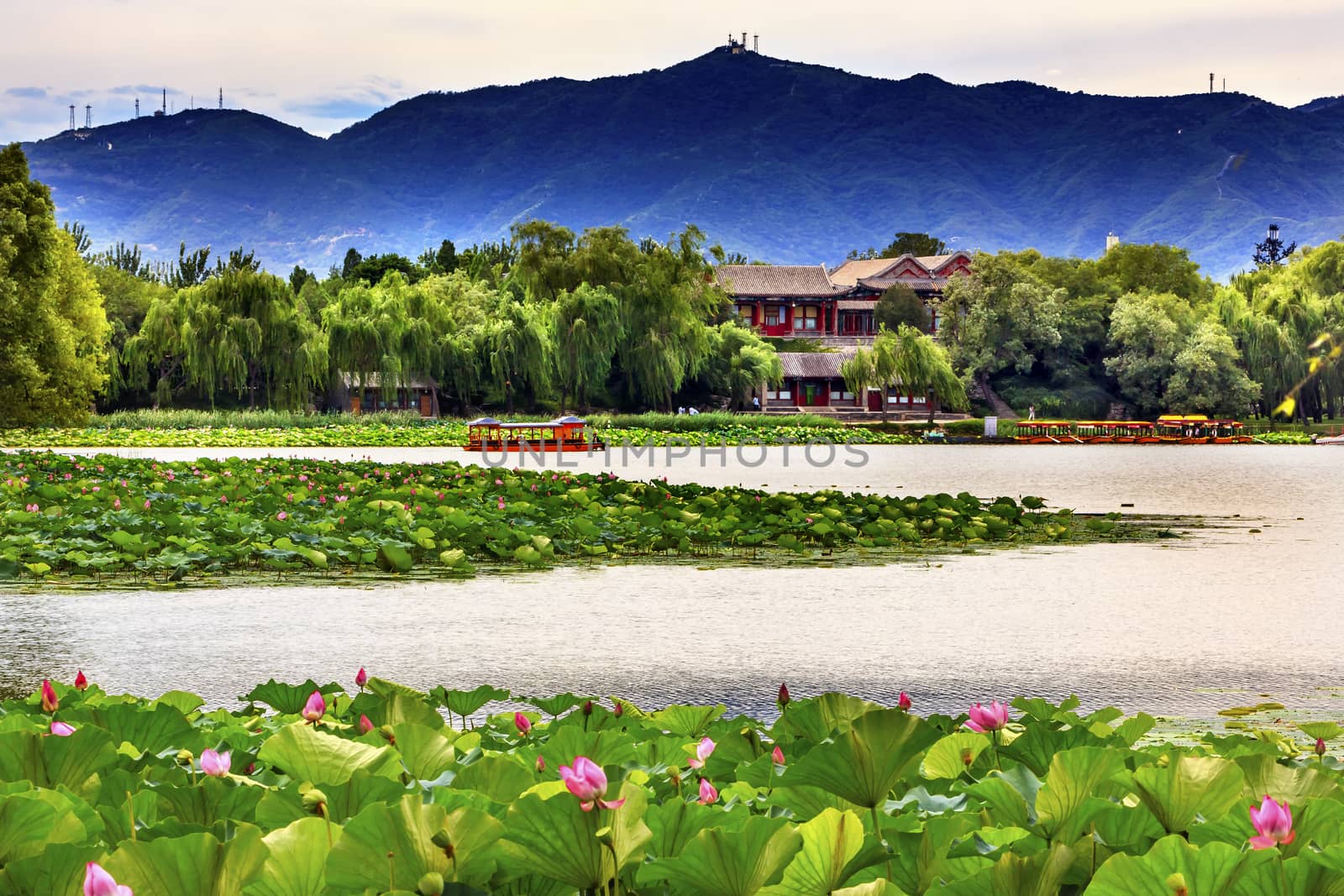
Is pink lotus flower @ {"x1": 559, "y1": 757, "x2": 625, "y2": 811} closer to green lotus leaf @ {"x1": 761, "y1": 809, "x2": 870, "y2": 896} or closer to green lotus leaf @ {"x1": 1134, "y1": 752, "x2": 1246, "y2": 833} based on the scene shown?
green lotus leaf @ {"x1": 761, "y1": 809, "x2": 870, "y2": 896}

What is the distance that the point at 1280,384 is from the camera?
53.2 m

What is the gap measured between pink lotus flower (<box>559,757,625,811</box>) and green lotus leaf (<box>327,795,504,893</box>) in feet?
0.41

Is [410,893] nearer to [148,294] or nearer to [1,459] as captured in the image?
[1,459]

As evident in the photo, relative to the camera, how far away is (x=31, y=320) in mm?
26203

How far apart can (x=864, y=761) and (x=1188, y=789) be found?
468 millimetres

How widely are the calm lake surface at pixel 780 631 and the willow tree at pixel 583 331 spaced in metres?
35.3

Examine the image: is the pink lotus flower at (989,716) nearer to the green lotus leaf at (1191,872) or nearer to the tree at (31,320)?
the green lotus leaf at (1191,872)

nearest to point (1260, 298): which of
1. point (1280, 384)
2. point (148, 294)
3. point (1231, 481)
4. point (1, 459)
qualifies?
point (1280, 384)

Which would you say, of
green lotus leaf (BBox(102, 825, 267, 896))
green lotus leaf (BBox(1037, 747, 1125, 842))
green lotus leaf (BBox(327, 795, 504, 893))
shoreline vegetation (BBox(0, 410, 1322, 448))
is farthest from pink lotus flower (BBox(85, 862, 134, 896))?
shoreline vegetation (BBox(0, 410, 1322, 448))

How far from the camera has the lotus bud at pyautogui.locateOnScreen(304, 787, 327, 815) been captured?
199 cm

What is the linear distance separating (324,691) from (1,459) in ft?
57.6

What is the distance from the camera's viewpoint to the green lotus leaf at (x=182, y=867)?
1.65 metres

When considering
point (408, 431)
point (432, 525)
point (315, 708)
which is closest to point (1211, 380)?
point (408, 431)

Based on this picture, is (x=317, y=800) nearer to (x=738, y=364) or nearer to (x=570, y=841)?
(x=570, y=841)
